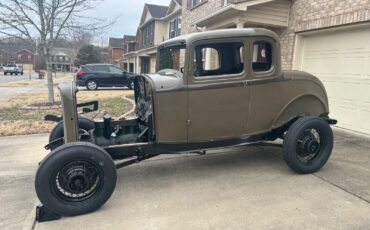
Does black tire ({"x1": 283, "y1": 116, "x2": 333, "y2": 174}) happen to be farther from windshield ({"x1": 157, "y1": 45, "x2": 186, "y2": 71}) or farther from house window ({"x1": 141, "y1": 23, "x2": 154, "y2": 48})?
house window ({"x1": 141, "y1": 23, "x2": 154, "y2": 48})

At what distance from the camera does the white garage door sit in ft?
21.9

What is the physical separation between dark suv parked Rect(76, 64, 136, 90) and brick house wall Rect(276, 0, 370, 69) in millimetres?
11671

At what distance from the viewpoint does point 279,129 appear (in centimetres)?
468

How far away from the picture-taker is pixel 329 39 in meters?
7.61

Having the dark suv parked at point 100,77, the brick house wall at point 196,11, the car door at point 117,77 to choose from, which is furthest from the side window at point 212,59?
the car door at point 117,77

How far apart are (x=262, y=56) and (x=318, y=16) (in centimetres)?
433

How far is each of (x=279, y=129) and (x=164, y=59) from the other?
215 cm

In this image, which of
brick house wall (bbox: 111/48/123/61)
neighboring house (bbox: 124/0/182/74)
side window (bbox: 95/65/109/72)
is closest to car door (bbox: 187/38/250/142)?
side window (bbox: 95/65/109/72)

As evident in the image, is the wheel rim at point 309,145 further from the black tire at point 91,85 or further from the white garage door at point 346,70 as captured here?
the black tire at point 91,85

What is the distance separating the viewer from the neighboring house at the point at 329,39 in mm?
6699

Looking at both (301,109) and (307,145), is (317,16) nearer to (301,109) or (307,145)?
(301,109)

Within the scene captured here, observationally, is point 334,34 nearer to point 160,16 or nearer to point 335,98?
point 335,98

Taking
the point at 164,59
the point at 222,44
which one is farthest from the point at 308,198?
the point at 164,59

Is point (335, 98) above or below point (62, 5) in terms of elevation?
below
